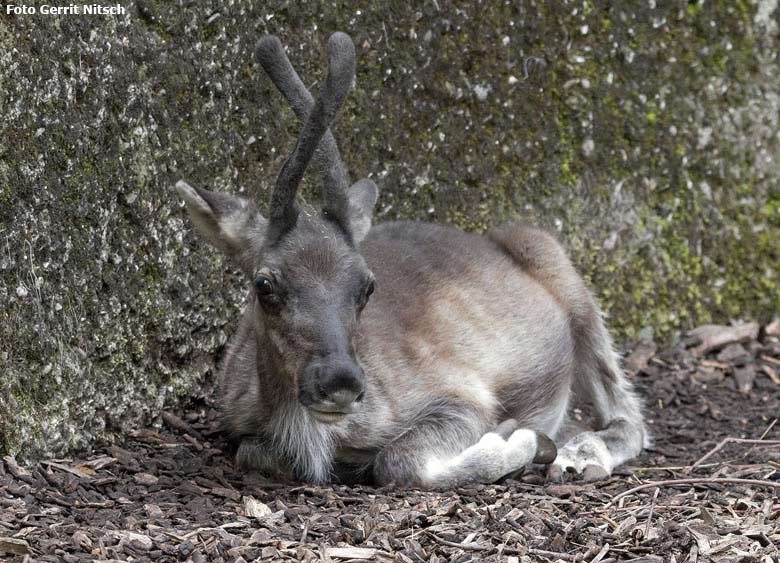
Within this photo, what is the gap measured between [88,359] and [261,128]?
175 centimetres

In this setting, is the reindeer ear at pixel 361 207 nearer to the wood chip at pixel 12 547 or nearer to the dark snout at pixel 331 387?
the dark snout at pixel 331 387

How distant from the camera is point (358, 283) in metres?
5.89

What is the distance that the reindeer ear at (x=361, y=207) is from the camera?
6.36 m

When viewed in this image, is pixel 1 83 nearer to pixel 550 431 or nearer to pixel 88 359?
pixel 88 359

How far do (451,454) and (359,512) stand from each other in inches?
34.1

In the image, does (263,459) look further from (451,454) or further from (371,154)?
(371,154)

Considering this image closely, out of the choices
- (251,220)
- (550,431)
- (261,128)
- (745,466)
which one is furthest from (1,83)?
(745,466)

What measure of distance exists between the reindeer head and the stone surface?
698 millimetres

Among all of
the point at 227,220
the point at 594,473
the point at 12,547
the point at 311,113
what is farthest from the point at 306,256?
the point at 594,473

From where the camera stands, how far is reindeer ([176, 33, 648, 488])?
5.79m

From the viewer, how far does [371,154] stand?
7.83 m

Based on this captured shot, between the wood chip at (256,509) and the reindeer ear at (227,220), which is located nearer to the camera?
the wood chip at (256,509)

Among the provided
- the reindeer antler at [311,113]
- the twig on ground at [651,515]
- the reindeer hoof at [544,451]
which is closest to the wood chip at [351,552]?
the twig on ground at [651,515]

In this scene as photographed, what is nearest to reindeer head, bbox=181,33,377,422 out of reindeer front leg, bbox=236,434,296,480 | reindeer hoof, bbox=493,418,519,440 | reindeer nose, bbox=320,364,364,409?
reindeer nose, bbox=320,364,364,409
